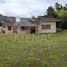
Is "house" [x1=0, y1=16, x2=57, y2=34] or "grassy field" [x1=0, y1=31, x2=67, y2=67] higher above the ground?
"house" [x1=0, y1=16, x2=57, y2=34]

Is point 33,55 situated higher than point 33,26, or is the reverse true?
point 33,26

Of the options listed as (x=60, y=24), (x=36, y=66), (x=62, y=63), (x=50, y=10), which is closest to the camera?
(x=36, y=66)

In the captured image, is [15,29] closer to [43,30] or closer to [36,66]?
[43,30]

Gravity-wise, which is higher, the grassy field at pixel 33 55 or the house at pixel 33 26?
the house at pixel 33 26

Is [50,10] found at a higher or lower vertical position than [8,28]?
higher

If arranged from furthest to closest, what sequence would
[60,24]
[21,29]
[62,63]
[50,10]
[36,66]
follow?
[50,10], [60,24], [21,29], [62,63], [36,66]

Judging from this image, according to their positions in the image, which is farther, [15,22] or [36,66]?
[15,22]

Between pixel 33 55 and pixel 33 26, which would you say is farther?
pixel 33 26

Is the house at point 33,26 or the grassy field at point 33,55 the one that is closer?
the grassy field at point 33,55

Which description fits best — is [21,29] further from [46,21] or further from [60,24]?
[60,24]

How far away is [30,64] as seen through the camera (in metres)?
10.5

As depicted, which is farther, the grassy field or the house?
the house

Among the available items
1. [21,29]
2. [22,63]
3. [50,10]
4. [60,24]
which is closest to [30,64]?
[22,63]

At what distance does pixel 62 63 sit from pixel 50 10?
52.8 metres
